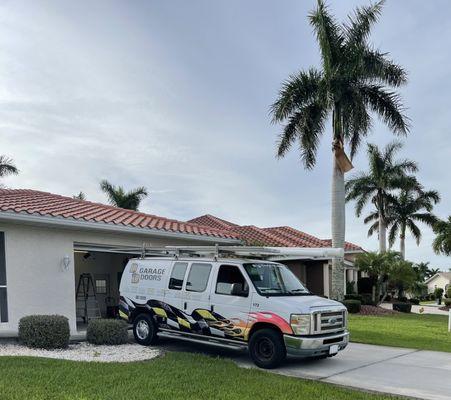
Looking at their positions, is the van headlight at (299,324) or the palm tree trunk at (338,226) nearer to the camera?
the van headlight at (299,324)

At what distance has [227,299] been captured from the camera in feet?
34.1

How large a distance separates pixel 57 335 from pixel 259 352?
419 cm

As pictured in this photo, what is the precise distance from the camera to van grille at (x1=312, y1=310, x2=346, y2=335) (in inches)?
378

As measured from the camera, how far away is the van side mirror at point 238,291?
401 inches

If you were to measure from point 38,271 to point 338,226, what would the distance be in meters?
14.9

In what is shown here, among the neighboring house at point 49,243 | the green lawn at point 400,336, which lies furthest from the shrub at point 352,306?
the neighboring house at point 49,243

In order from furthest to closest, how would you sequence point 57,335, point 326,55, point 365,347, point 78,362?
point 326,55, point 365,347, point 57,335, point 78,362

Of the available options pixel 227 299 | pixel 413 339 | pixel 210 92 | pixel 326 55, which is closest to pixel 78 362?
pixel 227 299

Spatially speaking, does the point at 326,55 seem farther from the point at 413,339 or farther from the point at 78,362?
the point at 78,362

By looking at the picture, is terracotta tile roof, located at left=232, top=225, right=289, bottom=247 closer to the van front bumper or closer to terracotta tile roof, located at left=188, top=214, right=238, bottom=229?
terracotta tile roof, located at left=188, top=214, right=238, bottom=229

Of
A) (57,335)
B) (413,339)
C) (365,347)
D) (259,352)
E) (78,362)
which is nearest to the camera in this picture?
(78,362)

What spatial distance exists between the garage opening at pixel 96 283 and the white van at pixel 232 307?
4.77m

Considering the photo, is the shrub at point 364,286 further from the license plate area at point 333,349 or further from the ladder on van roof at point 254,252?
the license plate area at point 333,349

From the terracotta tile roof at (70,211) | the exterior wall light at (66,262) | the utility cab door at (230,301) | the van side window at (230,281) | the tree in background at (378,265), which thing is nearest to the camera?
the utility cab door at (230,301)
